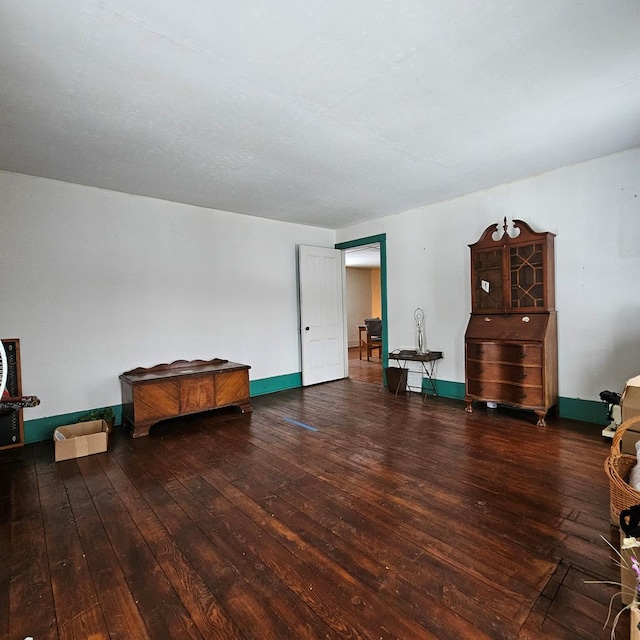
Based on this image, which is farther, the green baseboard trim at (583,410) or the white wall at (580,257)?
the green baseboard trim at (583,410)

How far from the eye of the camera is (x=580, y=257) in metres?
3.71

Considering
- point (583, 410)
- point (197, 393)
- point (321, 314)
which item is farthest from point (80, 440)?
point (583, 410)

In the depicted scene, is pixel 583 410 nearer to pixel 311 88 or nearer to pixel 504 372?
pixel 504 372

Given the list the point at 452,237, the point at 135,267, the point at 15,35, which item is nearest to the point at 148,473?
the point at 135,267

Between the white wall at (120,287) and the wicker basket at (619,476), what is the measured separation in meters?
4.29

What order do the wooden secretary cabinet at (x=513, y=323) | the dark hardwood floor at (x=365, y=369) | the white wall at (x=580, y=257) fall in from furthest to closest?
the dark hardwood floor at (x=365, y=369) → the wooden secretary cabinet at (x=513, y=323) → the white wall at (x=580, y=257)

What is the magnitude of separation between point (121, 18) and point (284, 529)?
9.01 ft

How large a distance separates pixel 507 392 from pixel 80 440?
4235mm

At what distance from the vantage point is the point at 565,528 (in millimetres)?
1995

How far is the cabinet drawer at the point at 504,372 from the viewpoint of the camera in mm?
3703

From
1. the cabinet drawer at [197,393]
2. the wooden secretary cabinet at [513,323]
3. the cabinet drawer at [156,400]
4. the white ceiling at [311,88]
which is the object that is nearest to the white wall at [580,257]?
the wooden secretary cabinet at [513,323]

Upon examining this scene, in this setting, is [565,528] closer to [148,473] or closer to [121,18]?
[148,473]

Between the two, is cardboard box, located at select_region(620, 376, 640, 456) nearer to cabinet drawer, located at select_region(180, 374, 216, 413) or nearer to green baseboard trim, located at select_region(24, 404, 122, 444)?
→ cabinet drawer, located at select_region(180, 374, 216, 413)

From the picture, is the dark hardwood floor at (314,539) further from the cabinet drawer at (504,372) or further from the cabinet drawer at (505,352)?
the cabinet drawer at (505,352)
